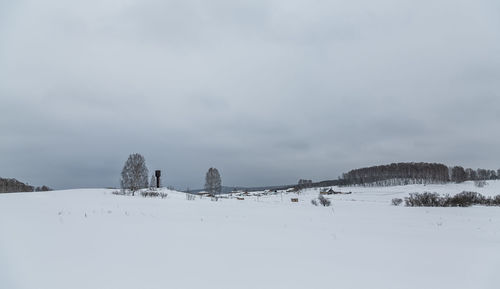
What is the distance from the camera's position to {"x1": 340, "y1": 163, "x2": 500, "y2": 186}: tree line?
102 m

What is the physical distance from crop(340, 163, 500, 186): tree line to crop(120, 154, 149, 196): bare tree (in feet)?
301

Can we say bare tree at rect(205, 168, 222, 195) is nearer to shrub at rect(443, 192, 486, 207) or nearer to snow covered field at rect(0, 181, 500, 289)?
shrub at rect(443, 192, 486, 207)

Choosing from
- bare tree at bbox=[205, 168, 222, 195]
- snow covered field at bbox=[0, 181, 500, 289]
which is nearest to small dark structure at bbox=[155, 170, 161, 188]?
bare tree at bbox=[205, 168, 222, 195]

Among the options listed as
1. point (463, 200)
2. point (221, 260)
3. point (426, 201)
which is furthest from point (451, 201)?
point (221, 260)

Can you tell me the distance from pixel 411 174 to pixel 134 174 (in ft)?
354

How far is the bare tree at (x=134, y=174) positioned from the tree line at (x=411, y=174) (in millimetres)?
91669

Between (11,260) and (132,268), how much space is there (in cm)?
190

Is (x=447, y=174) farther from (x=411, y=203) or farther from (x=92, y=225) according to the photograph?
(x=92, y=225)

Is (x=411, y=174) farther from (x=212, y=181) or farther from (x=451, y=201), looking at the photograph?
(x=451, y=201)

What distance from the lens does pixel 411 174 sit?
354 ft

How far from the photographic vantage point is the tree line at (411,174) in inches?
3996

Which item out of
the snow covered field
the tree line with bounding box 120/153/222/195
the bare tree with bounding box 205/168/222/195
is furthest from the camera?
the bare tree with bounding box 205/168/222/195

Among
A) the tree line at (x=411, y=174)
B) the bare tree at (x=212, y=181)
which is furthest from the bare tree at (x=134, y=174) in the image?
the tree line at (x=411, y=174)

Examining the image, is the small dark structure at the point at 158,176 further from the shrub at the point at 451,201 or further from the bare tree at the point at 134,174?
the shrub at the point at 451,201
